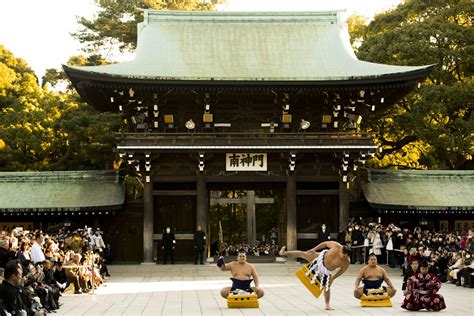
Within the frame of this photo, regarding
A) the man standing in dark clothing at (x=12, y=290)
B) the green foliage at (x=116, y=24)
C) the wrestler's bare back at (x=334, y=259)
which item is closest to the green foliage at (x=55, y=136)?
the green foliage at (x=116, y=24)

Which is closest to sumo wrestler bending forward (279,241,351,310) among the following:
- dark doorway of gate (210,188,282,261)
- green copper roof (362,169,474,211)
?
green copper roof (362,169,474,211)

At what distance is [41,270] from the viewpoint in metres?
18.4

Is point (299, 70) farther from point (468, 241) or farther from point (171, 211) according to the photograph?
point (468, 241)

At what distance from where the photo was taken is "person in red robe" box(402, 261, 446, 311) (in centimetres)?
1731

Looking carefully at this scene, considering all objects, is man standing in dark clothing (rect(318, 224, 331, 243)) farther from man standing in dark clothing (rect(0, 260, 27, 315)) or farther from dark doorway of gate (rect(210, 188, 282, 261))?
man standing in dark clothing (rect(0, 260, 27, 315))

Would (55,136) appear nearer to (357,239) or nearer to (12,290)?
(357,239)

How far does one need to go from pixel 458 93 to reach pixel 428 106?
1409 millimetres

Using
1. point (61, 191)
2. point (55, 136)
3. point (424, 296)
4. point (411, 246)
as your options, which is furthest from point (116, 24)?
point (424, 296)

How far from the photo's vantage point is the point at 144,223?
107 ft

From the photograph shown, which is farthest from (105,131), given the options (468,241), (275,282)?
(468,241)

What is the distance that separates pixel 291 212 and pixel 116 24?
72.6 feet

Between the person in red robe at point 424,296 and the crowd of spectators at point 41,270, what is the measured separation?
7.01 metres

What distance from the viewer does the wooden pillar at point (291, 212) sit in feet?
107

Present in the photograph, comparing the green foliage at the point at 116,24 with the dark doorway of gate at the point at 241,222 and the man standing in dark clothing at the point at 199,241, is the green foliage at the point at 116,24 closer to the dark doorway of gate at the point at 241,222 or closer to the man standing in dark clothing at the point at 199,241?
the dark doorway of gate at the point at 241,222
